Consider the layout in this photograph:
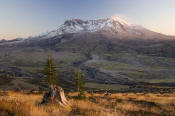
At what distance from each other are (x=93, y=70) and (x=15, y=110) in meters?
122

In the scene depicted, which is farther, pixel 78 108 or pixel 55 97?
pixel 55 97

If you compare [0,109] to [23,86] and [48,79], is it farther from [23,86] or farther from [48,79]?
[23,86]

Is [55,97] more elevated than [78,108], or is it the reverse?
[55,97]

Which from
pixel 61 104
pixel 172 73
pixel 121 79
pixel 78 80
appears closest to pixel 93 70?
pixel 121 79

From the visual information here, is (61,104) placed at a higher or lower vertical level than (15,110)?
lower

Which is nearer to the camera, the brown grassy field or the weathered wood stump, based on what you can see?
the brown grassy field

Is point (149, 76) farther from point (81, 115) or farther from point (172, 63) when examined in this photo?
point (81, 115)

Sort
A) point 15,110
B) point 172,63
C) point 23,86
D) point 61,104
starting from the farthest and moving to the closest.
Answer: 1. point 172,63
2. point 23,86
3. point 61,104
4. point 15,110

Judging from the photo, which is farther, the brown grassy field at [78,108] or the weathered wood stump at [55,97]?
the weathered wood stump at [55,97]

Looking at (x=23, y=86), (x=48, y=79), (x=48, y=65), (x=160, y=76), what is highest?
(x=48, y=65)

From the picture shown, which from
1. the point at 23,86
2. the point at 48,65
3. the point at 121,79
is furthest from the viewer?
the point at 121,79

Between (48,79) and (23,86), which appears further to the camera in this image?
(23,86)

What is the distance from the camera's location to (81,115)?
5496mm

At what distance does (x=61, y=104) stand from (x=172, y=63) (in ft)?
574
